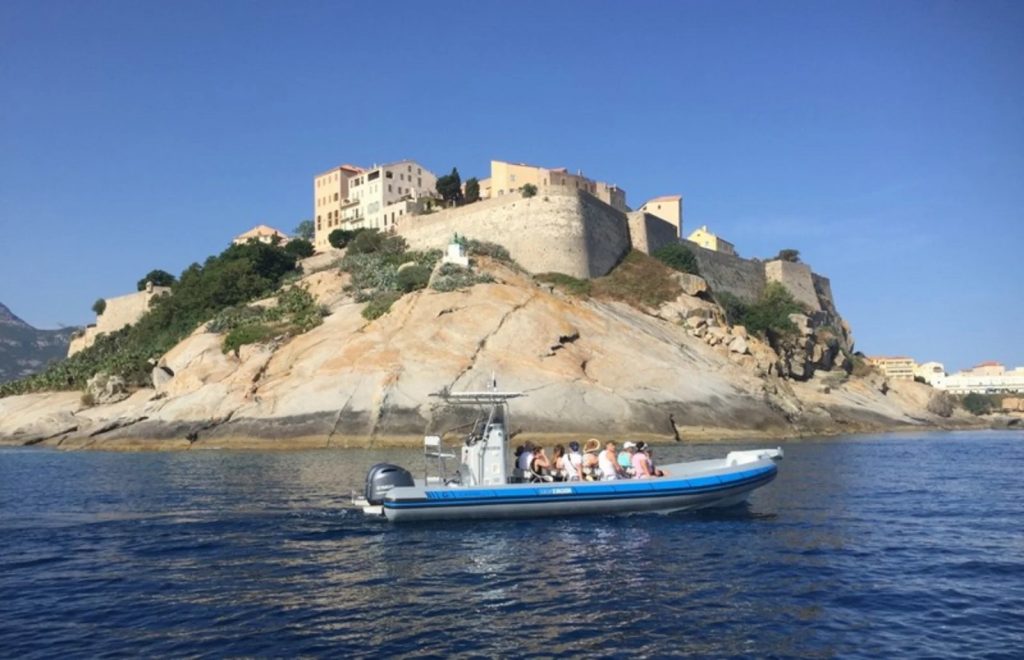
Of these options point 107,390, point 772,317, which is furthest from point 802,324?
point 107,390

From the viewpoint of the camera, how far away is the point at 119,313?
263ft

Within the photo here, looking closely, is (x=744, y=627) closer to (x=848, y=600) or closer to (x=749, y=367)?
(x=848, y=600)

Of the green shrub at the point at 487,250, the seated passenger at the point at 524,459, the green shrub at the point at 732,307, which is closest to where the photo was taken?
the seated passenger at the point at 524,459

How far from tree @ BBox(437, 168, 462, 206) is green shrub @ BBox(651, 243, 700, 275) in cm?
2187

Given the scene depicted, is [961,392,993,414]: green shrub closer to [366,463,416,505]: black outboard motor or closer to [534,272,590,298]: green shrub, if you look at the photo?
[534,272,590,298]: green shrub

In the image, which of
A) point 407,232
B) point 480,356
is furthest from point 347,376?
point 407,232

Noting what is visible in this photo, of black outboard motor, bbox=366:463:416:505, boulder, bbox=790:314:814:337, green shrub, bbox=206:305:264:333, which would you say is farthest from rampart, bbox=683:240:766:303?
black outboard motor, bbox=366:463:416:505

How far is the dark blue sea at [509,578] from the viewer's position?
35.1 feet

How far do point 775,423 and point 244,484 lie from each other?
3204 centimetres

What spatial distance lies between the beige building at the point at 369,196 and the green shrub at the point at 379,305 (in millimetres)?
28483

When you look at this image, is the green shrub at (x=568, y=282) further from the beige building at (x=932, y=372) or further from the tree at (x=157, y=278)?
the beige building at (x=932, y=372)

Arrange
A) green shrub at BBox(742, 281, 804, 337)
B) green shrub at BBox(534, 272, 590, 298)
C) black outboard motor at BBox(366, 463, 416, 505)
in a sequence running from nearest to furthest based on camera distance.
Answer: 1. black outboard motor at BBox(366, 463, 416, 505)
2. green shrub at BBox(534, 272, 590, 298)
3. green shrub at BBox(742, 281, 804, 337)

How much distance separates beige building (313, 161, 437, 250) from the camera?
273 feet

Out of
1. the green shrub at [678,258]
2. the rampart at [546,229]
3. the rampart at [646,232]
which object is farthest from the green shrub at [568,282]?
the rampart at [646,232]
